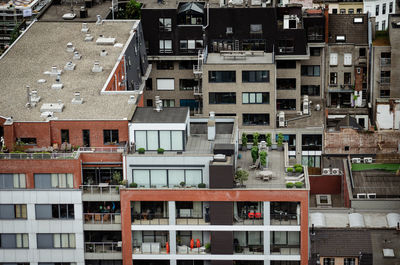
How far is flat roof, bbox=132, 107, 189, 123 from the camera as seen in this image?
148375 mm

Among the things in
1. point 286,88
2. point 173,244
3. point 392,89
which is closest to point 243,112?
point 286,88

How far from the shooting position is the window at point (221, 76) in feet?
614

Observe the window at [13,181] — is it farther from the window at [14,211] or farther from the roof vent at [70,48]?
the roof vent at [70,48]

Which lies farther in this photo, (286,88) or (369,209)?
(286,88)

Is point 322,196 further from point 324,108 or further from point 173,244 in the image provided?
point 173,244

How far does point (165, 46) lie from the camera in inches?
7810

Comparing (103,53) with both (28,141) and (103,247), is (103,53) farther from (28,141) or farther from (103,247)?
(103,247)

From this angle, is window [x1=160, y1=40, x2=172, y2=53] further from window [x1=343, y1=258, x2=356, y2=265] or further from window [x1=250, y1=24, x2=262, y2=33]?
window [x1=343, y1=258, x2=356, y2=265]

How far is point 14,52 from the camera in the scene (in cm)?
17850

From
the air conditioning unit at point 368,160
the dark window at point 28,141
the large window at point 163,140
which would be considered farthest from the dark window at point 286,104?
the dark window at point 28,141

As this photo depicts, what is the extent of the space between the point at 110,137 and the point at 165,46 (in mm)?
50836

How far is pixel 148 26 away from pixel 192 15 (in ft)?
24.1

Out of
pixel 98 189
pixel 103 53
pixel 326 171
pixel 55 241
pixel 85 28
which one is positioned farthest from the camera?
pixel 85 28

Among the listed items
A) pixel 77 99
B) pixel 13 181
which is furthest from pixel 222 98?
pixel 13 181
